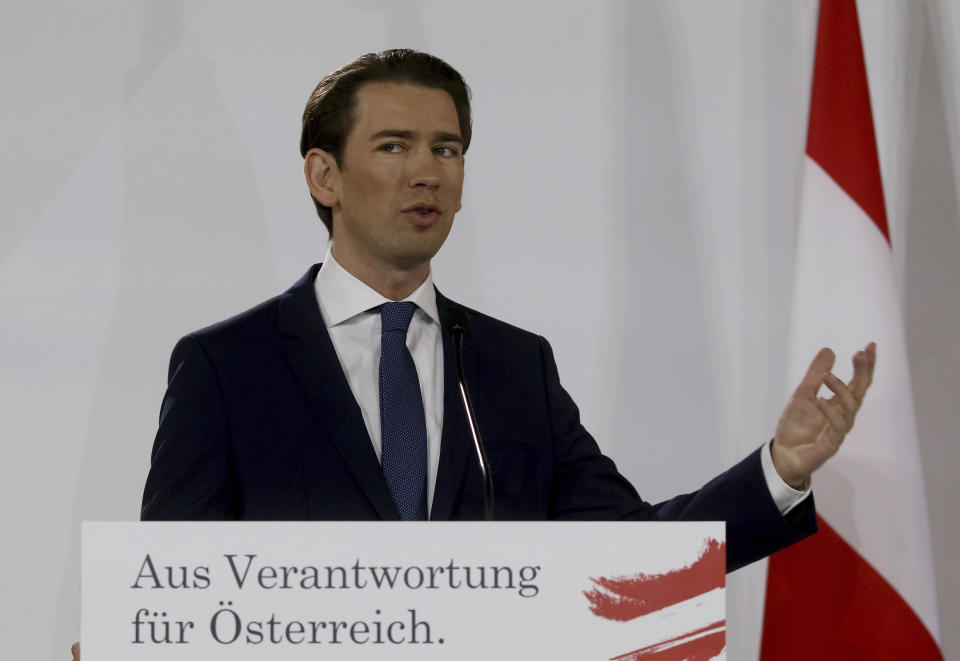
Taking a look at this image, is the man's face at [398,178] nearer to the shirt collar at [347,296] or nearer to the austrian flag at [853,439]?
the shirt collar at [347,296]

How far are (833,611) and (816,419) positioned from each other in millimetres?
877

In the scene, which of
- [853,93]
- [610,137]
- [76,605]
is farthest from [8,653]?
[853,93]

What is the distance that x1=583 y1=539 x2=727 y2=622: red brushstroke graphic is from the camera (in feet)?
4.09

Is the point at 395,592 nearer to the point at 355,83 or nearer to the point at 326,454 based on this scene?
the point at 326,454

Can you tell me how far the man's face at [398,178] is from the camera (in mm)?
1982

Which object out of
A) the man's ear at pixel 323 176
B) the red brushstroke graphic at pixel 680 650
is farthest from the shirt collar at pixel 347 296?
Answer: the red brushstroke graphic at pixel 680 650

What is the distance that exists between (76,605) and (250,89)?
1.34 m

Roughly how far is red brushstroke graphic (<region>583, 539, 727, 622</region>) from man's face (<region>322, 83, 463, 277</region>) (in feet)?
2.87

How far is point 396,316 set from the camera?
1.99 metres

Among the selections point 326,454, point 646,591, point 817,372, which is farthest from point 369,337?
point 646,591

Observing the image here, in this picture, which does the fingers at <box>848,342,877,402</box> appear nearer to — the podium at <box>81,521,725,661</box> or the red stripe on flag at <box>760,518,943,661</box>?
the podium at <box>81,521,725,661</box>

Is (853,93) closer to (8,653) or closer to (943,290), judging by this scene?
(943,290)

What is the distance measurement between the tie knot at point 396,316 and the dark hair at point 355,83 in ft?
0.85

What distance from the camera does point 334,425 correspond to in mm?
1842
